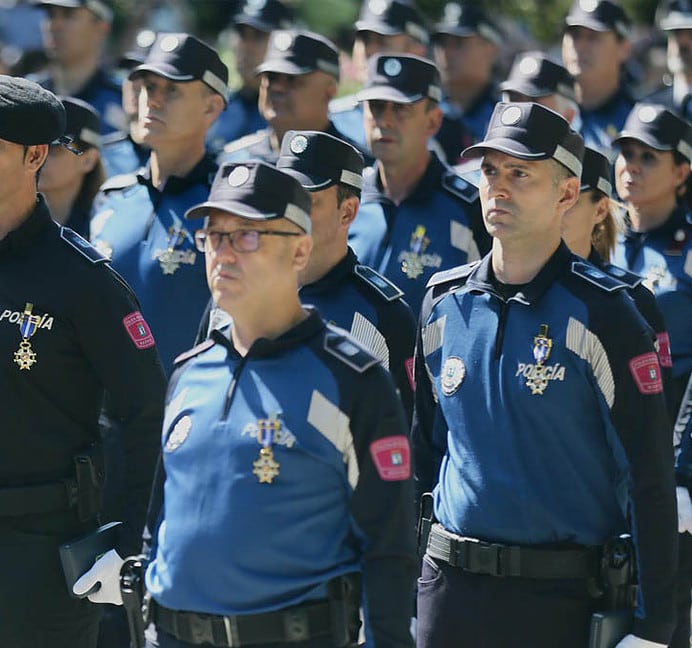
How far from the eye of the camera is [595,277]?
518 cm

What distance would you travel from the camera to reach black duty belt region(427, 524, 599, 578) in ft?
16.8

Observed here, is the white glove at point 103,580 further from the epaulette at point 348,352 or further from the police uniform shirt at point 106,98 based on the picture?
the police uniform shirt at point 106,98

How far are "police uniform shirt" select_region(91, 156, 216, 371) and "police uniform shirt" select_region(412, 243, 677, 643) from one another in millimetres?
2334

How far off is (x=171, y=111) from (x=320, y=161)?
1.88m

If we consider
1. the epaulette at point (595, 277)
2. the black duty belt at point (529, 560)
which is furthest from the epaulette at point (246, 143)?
the black duty belt at point (529, 560)

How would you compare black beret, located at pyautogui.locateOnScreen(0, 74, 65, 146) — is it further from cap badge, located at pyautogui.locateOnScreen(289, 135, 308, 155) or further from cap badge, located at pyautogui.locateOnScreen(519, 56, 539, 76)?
cap badge, located at pyautogui.locateOnScreen(519, 56, 539, 76)

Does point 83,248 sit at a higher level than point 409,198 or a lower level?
higher

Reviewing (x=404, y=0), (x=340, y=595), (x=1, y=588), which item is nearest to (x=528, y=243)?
(x=340, y=595)

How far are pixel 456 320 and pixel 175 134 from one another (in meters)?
2.78

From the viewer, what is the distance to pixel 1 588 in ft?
17.4

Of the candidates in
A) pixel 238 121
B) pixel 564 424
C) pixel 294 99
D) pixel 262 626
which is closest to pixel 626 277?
pixel 564 424

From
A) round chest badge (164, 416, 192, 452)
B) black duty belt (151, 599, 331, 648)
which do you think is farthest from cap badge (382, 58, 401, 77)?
black duty belt (151, 599, 331, 648)

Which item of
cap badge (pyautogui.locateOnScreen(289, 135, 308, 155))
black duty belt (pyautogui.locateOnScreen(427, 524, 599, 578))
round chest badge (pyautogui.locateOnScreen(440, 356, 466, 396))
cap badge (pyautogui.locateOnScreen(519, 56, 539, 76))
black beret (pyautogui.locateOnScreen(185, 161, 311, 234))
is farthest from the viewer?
cap badge (pyautogui.locateOnScreen(519, 56, 539, 76))

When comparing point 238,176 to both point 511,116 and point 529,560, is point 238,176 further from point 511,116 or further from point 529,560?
point 529,560
